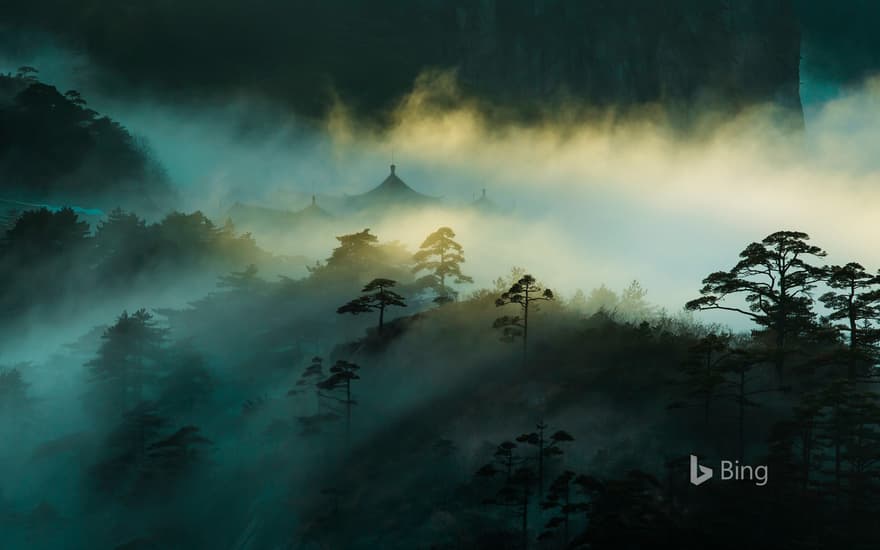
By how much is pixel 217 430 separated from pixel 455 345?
18.0 m

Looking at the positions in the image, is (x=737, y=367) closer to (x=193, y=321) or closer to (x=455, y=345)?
(x=455, y=345)

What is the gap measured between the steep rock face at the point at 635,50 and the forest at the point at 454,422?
69.3 m

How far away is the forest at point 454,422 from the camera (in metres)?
36.9

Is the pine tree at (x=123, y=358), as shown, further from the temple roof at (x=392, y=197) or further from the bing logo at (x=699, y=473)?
the temple roof at (x=392, y=197)

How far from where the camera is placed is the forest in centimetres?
3694

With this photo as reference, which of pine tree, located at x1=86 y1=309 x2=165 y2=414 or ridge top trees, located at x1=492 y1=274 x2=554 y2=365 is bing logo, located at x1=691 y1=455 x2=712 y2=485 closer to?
ridge top trees, located at x1=492 y1=274 x2=554 y2=365

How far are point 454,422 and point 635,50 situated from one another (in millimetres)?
97840

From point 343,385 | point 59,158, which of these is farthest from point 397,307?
point 59,158

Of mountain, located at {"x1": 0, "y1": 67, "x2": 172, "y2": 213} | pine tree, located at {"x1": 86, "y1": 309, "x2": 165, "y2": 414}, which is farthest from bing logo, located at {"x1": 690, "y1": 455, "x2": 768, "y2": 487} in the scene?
mountain, located at {"x1": 0, "y1": 67, "x2": 172, "y2": 213}

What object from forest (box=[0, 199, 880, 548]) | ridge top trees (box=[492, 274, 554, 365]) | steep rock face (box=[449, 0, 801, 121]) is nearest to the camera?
forest (box=[0, 199, 880, 548])

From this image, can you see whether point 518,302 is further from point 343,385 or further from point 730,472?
point 730,472

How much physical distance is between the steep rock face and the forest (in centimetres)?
6933

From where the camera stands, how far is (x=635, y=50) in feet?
433

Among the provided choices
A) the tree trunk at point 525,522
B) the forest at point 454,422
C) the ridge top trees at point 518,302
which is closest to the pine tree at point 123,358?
the forest at point 454,422
